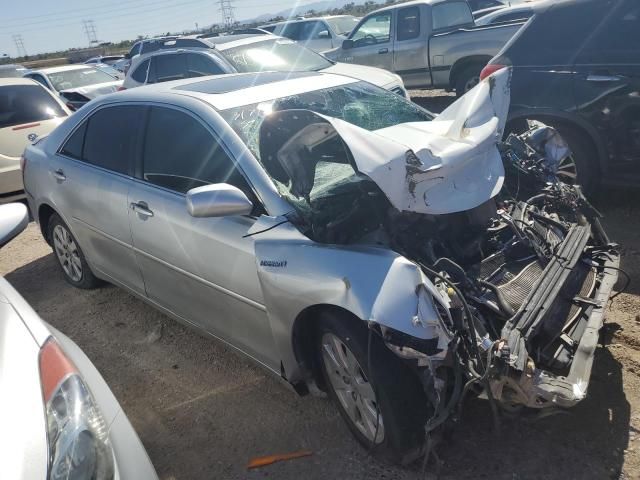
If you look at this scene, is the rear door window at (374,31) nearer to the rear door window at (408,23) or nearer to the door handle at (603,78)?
the rear door window at (408,23)

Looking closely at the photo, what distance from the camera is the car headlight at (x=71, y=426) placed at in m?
1.61

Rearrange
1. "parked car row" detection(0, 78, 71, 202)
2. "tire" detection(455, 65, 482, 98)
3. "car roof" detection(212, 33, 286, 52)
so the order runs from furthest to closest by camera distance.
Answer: "tire" detection(455, 65, 482, 98), "car roof" detection(212, 33, 286, 52), "parked car row" detection(0, 78, 71, 202)

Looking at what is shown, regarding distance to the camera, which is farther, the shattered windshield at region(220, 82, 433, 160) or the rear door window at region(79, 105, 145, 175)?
the rear door window at region(79, 105, 145, 175)

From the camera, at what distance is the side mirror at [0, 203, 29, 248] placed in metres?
2.59

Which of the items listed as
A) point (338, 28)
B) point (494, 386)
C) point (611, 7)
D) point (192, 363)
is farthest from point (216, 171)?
point (338, 28)

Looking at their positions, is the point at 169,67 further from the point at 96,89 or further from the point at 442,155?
the point at 442,155

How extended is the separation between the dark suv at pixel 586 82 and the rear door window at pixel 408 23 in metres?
5.57

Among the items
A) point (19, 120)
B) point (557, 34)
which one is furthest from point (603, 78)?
point (19, 120)

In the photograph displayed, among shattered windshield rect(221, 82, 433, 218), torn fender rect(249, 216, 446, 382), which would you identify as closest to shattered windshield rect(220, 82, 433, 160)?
shattered windshield rect(221, 82, 433, 218)

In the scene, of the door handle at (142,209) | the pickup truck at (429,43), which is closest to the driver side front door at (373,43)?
the pickup truck at (429,43)

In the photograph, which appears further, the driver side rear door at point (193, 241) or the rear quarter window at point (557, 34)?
the rear quarter window at point (557, 34)

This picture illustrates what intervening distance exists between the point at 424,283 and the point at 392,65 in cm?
922

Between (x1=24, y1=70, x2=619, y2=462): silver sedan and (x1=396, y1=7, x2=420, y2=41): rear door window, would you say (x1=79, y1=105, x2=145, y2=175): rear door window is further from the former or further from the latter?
(x1=396, y1=7, x2=420, y2=41): rear door window

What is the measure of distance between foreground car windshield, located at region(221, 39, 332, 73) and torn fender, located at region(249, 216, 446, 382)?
20.1 feet
